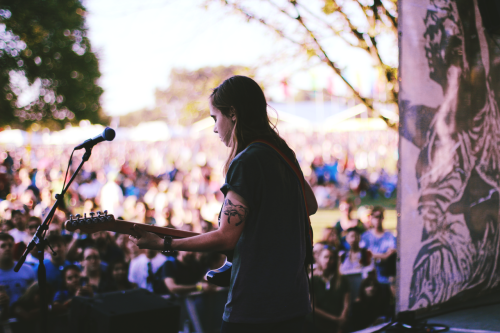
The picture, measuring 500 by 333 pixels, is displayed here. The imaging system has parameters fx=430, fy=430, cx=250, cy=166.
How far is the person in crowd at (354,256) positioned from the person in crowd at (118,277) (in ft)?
9.02

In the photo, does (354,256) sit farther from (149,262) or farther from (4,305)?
(4,305)

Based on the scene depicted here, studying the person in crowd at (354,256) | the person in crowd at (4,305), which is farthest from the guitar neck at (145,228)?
the person in crowd at (354,256)

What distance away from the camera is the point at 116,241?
634 centimetres

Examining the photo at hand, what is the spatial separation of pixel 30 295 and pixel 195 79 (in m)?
2.68

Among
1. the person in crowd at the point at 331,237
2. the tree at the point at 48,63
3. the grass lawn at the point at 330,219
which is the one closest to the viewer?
the person in crowd at the point at 331,237

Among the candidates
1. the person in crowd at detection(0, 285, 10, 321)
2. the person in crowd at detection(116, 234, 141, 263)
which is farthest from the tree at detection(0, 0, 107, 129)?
the person in crowd at detection(0, 285, 10, 321)

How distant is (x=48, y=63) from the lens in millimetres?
17359

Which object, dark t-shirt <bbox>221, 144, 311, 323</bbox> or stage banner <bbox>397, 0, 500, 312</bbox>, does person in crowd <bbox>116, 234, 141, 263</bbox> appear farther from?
dark t-shirt <bbox>221, 144, 311, 323</bbox>

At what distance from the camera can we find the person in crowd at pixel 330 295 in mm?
4465

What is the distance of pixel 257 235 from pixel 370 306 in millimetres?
3398

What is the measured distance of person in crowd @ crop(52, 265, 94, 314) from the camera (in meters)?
4.25

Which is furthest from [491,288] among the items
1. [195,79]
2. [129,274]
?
[129,274]

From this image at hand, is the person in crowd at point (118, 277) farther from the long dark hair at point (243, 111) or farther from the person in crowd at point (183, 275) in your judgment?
the long dark hair at point (243, 111)

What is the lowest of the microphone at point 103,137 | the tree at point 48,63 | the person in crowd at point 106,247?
the person in crowd at point 106,247
